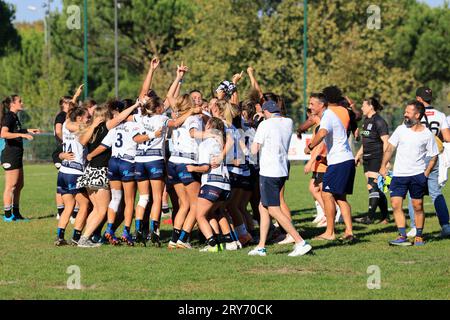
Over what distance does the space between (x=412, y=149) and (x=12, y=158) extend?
24.5 ft

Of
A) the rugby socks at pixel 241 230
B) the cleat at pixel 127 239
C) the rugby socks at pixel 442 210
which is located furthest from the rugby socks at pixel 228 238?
the rugby socks at pixel 442 210

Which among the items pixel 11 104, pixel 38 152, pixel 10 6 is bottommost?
pixel 38 152

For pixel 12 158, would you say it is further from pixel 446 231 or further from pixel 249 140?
pixel 446 231

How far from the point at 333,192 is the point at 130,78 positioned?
4569 cm

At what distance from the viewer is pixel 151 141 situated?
42.5 ft

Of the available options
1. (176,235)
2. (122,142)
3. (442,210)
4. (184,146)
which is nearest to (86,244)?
(176,235)

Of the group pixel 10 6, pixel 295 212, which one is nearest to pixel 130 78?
pixel 10 6

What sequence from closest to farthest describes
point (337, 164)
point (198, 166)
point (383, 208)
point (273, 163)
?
point (273, 163) → point (198, 166) → point (337, 164) → point (383, 208)

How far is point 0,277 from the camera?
10523mm

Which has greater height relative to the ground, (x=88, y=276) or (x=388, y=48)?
(x=388, y=48)

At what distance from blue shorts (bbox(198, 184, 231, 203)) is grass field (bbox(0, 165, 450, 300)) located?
0.74 m

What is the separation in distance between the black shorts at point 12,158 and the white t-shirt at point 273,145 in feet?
20.8

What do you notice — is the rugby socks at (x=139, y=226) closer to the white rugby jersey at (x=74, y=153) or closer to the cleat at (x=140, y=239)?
the cleat at (x=140, y=239)
